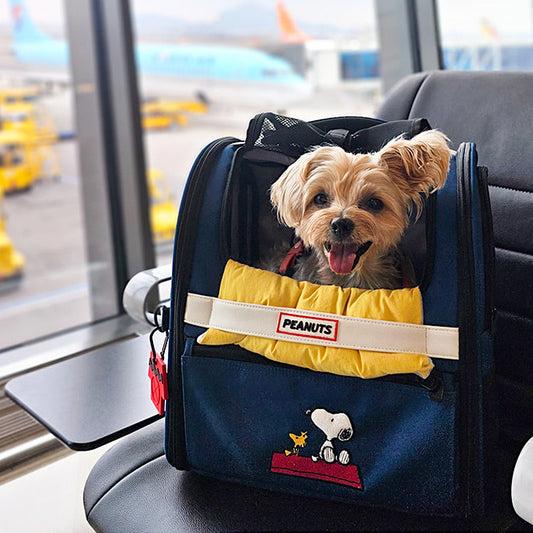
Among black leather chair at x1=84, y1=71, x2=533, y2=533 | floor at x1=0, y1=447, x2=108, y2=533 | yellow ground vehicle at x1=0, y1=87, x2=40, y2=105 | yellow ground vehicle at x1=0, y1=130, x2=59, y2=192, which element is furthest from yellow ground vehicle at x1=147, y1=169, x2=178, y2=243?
black leather chair at x1=84, y1=71, x2=533, y2=533

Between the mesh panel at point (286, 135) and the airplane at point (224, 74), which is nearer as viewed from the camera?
the mesh panel at point (286, 135)

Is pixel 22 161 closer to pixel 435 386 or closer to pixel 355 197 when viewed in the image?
pixel 355 197

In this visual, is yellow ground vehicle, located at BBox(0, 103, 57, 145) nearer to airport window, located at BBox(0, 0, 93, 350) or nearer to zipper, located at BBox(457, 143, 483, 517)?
airport window, located at BBox(0, 0, 93, 350)

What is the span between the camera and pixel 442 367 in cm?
83

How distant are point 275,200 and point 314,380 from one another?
257 millimetres

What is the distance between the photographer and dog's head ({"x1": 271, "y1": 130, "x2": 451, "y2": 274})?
87cm

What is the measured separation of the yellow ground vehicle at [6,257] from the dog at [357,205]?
191 cm

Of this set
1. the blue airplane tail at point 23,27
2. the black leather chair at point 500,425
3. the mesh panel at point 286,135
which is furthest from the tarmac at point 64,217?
the mesh panel at point 286,135

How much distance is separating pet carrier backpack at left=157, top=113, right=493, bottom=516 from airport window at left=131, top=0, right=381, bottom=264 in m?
1.62

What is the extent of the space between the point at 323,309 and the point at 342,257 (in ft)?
0.27

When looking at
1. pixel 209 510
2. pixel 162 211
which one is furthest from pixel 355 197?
pixel 162 211

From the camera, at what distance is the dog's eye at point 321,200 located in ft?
2.97

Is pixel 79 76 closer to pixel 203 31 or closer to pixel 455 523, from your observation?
pixel 203 31

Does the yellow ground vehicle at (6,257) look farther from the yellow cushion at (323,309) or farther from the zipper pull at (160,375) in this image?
the yellow cushion at (323,309)
